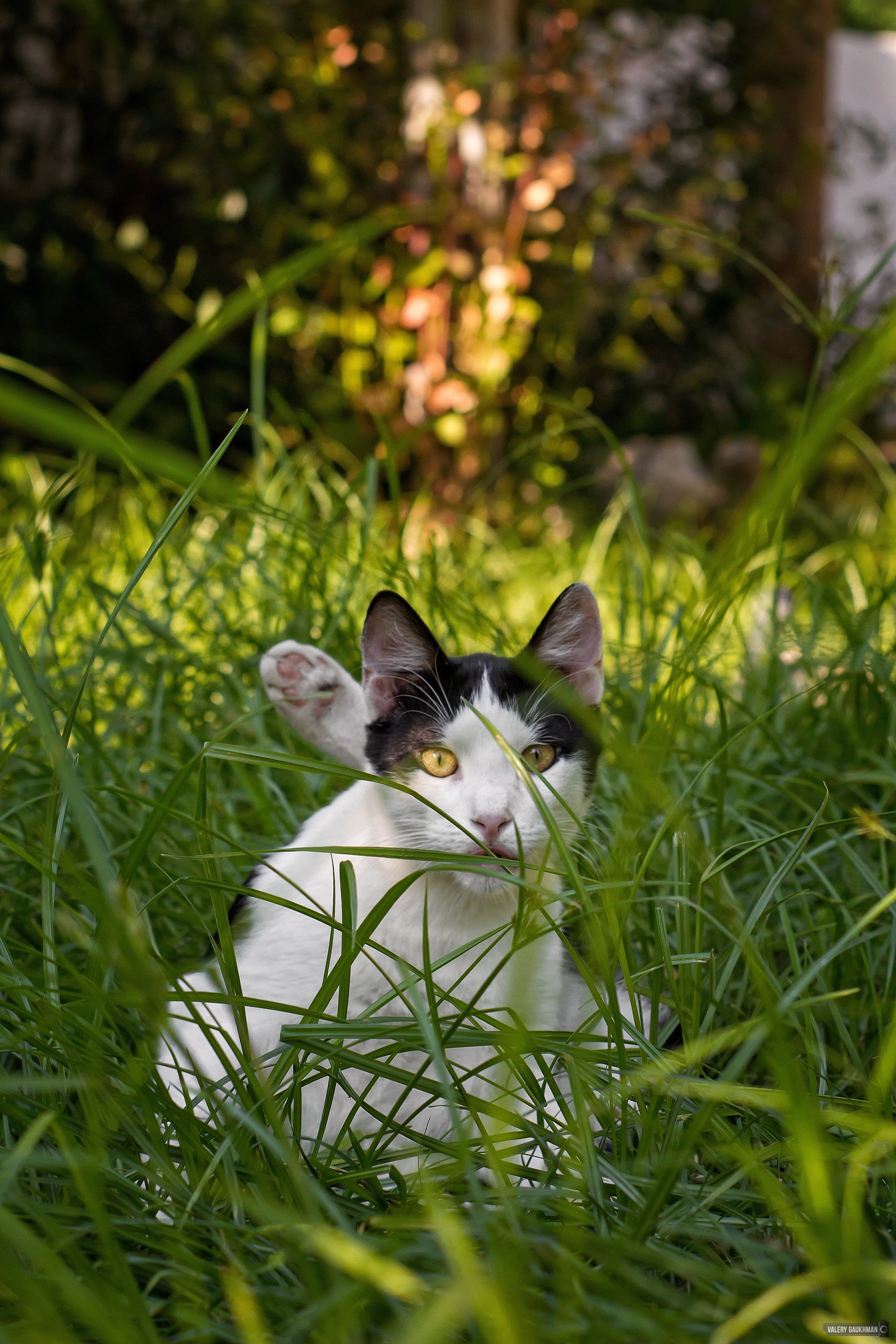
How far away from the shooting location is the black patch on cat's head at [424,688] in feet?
2.95

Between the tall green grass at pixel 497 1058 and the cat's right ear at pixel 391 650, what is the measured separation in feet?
0.47

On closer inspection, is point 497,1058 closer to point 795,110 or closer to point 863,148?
point 795,110

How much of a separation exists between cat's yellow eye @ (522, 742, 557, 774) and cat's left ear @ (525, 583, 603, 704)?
0.06 metres

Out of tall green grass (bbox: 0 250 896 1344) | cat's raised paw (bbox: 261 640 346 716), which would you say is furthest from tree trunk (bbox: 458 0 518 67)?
cat's raised paw (bbox: 261 640 346 716)

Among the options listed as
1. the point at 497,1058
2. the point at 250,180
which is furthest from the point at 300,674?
the point at 250,180

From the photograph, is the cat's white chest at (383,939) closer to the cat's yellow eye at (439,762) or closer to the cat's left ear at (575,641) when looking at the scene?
the cat's yellow eye at (439,762)

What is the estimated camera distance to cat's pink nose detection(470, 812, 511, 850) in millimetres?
799

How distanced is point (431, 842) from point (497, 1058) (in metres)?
0.25

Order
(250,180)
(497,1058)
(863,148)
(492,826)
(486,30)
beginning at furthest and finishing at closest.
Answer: (863,148), (250,180), (486,30), (492,826), (497,1058)

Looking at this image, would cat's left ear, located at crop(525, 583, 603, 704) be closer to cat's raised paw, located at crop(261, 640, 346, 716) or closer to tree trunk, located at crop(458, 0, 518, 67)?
cat's raised paw, located at crop(261, 640, 346, 716)

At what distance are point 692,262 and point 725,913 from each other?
269 cm

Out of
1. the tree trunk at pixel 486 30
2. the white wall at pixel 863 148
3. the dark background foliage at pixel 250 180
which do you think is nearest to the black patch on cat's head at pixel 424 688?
the dark background foliage at pixel 250 180

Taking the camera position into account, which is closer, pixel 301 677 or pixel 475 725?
pixel 475 725

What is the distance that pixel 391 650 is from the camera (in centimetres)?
92
